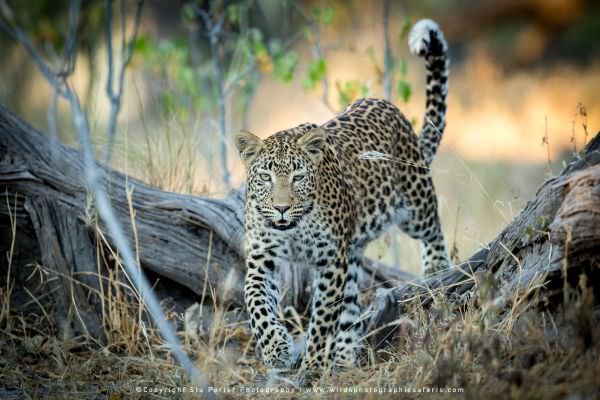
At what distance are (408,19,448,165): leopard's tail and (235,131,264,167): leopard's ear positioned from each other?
2.01m

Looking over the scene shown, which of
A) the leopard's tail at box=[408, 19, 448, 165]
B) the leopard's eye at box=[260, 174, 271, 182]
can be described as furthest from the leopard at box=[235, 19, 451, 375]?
the leopard's tail at box=[408, 19, 448, 165]

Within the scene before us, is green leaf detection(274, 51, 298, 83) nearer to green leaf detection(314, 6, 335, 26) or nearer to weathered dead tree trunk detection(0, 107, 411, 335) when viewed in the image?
green leaf detection(314, 6, 335, 26)

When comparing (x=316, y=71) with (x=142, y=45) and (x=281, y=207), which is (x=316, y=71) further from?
(x=281, y=207)

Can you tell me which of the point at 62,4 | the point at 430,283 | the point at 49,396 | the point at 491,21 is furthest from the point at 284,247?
the point at 491,21

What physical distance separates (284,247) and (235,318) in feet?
4.50

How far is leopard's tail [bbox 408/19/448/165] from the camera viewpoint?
846 centimetres

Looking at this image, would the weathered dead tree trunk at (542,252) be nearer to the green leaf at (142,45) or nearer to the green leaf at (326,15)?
the green leaf at (326,15)

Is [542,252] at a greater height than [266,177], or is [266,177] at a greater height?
[266,177]

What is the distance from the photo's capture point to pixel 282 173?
275 inches

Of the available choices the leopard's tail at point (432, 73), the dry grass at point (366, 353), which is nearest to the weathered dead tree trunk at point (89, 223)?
the dry grass at point (366, 353)

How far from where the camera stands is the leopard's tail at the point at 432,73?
27.8 feet

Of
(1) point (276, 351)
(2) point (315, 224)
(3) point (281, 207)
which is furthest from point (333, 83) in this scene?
(1) point (276, 351)

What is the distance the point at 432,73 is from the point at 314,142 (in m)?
2.12

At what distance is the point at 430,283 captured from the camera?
732 centimetres
